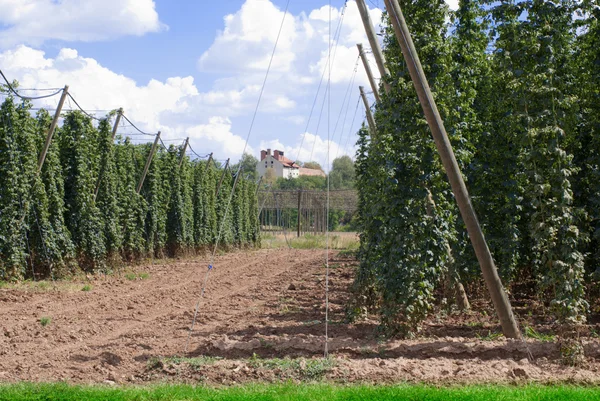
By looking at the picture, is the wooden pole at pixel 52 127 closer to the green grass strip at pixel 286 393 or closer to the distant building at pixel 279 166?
the green grass strip at pixel 286 393

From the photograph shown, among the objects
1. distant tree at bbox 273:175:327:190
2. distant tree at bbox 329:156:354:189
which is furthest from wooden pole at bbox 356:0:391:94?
distant tree at bbox 329:156:354:189

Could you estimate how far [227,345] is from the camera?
989 centimetres

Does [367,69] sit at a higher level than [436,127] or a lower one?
higher

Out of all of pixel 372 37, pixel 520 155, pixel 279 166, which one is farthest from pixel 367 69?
pixel 279 166

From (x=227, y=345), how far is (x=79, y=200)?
35.8 feet

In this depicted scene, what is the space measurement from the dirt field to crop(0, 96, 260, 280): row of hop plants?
146 cm

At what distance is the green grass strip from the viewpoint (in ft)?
22.9

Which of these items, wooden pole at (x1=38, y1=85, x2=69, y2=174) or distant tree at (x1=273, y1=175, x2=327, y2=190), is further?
distant tree at (x1=273, y1=175, x2=327, y2=190)

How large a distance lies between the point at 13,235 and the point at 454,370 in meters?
12.0

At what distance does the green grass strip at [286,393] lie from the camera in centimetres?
698

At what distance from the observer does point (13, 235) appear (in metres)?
16.5

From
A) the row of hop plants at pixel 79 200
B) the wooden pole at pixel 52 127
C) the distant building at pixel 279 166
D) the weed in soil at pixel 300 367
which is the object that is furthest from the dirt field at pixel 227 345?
the distant building at pixel 279 166

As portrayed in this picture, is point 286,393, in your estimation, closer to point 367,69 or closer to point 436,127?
point 436,127

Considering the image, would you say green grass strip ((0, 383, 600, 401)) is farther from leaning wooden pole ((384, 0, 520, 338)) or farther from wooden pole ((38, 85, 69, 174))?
wooden pole ((38, 85, 69, 174))
